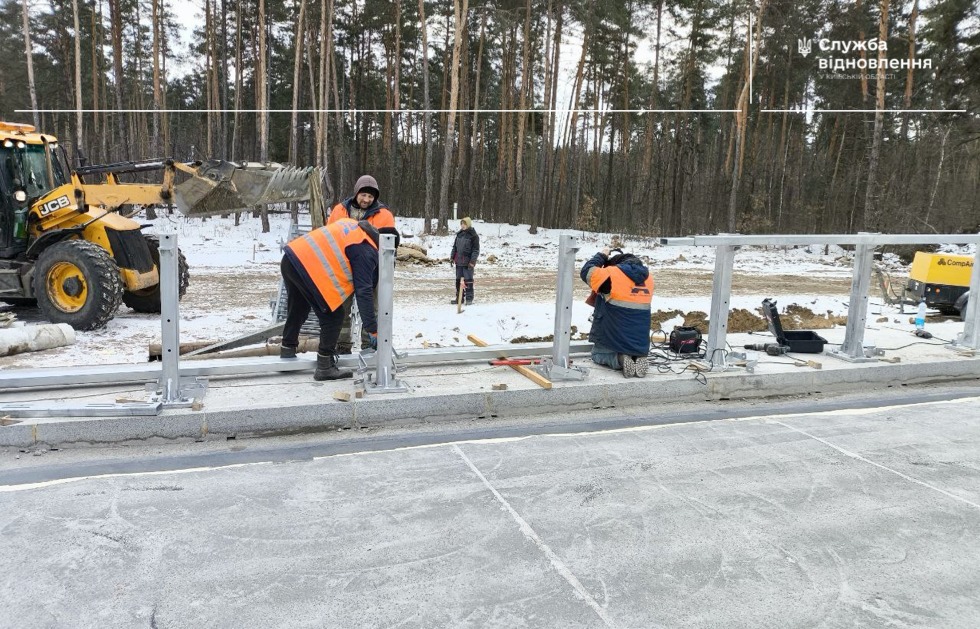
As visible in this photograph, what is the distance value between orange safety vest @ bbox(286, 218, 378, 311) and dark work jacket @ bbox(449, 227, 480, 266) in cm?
692

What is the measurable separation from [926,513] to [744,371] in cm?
287

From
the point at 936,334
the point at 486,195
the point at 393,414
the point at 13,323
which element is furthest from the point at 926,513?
the point at 486,195

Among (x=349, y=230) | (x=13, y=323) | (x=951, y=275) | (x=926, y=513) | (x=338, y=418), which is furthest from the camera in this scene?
(x=951, y=275)

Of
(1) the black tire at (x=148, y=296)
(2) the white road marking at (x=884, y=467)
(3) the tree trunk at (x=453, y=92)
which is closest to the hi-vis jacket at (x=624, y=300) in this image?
(2) the white road marking at (x=884, y=467)

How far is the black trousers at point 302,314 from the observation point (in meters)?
5.75

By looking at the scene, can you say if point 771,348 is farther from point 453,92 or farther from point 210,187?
point 453,92

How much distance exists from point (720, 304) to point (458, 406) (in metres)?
2.91

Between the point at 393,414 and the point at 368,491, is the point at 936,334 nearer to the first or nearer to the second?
the point at 393,414

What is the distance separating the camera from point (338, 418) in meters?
5.36

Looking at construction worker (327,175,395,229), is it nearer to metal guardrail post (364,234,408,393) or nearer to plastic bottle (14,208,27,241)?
metal guardrail post (364,234,408,393)

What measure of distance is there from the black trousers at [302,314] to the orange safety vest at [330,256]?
13cm

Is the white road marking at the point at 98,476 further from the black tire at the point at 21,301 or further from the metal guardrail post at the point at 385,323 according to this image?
the black tire at the point at 21,301

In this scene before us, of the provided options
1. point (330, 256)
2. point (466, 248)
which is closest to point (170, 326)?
point (330, 256)

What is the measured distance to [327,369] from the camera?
598 cm
